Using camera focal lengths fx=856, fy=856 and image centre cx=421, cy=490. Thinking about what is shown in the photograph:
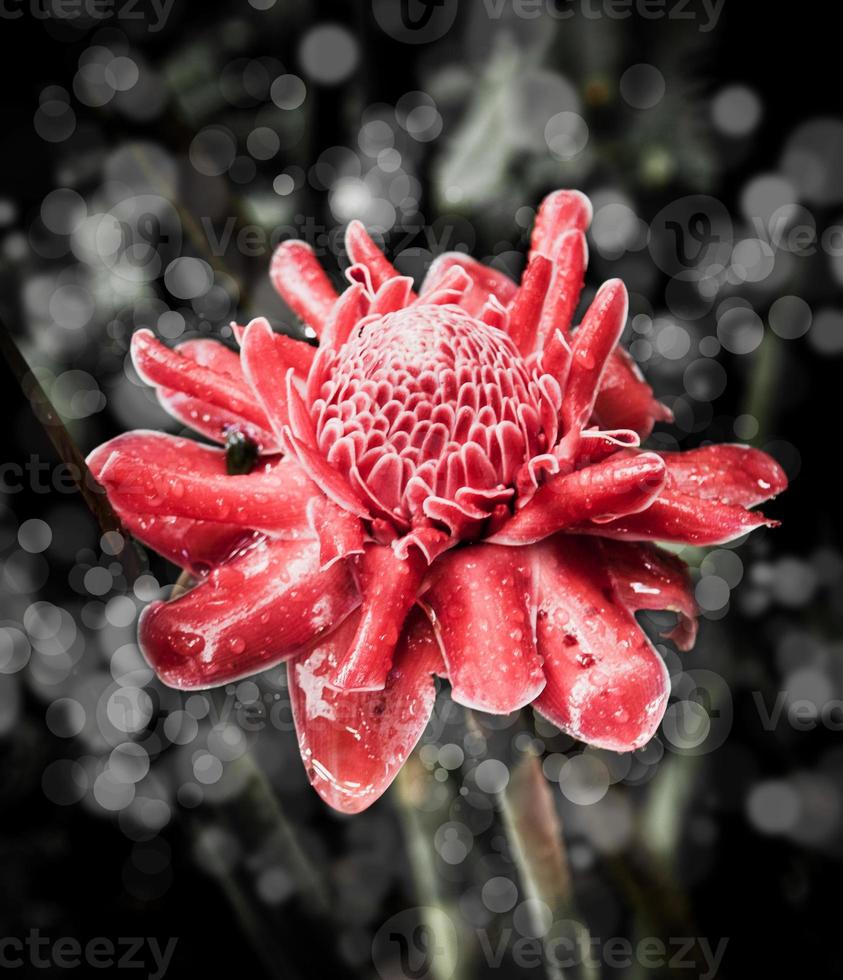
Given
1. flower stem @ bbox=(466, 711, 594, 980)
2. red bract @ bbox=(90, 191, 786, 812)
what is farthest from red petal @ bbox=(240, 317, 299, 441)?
flower stem @ bbox=(466, 711, 594, 980)

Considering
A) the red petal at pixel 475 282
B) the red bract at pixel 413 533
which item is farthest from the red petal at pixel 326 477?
the red petal at pixel 475 282

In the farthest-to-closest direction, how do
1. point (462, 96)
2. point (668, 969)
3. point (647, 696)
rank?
point (462, 96) < point (668, 969) < point (647, 696)

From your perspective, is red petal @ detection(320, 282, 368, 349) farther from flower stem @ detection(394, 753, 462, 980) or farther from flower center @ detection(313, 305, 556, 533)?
flower stem @ detection(394, 753, 462, 980)

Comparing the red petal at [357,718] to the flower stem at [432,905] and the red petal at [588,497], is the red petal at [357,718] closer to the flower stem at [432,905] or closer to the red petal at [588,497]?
the red petal at [588,497]

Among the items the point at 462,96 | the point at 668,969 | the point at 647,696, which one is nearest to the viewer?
the point at 647,696

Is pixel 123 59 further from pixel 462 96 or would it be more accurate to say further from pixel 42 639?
pixel 42 639

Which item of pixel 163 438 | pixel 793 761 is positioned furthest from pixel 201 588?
pixel 793 761
